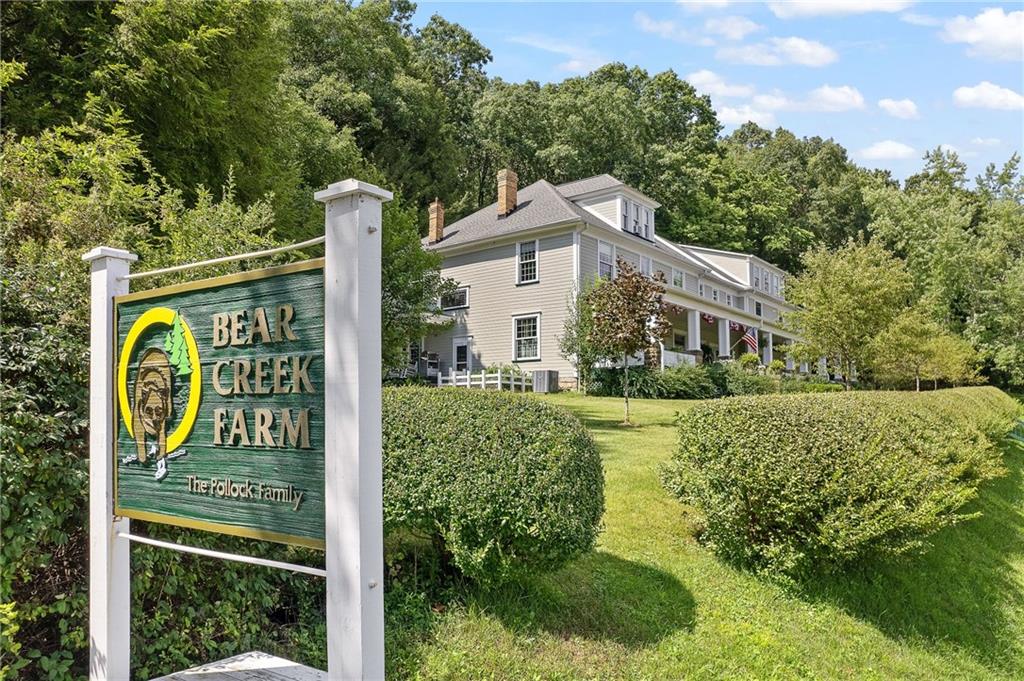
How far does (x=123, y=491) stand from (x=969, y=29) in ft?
38.9

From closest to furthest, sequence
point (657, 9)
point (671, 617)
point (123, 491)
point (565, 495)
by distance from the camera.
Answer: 1. point (123, 491)
2. point (565, 495)
3. point (671, 617)
4. point (657, 9)

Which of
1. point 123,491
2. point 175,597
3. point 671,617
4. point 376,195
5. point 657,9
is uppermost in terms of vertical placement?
point 657,9

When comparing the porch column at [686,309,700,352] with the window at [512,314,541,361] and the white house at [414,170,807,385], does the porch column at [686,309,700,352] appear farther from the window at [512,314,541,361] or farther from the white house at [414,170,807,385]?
the window at [512,314,541,361]

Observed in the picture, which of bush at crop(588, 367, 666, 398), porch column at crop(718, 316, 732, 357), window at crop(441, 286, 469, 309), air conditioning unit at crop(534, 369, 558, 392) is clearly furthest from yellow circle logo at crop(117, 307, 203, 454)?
porch column at crop(718, 316, 732, 357)

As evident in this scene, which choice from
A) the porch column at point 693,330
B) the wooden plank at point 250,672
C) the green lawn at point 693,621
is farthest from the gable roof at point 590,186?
the wooden plank at point 250,672

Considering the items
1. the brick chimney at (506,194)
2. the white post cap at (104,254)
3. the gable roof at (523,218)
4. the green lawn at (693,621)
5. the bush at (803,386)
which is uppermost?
the brick chimney at (506,194)

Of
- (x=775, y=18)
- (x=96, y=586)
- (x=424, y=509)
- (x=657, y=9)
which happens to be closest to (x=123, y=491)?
(x=96, y=586)

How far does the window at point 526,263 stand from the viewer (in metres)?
23.0

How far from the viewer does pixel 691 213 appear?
42.9 metres

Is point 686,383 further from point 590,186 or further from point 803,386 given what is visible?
point 590,186

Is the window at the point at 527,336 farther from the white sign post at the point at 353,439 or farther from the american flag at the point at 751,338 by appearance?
the white sign post at the point at 353,439

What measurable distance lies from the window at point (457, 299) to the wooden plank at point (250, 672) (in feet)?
71.8

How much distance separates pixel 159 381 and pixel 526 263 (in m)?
20.8

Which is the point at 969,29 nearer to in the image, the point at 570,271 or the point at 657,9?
the point at 657,9
